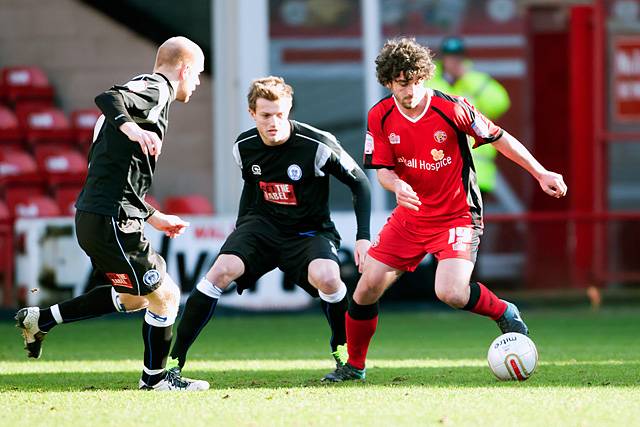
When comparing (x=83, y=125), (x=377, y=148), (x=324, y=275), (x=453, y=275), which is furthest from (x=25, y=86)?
(x=453, y=275)

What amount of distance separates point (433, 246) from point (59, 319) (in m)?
2.01

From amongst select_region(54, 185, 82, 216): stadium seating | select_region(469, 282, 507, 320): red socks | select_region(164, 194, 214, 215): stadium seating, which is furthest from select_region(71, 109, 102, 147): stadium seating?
select_region(469, 282, 507, 320): red socks

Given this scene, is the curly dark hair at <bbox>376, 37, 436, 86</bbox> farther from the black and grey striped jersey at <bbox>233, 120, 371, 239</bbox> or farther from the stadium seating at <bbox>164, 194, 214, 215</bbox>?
the stadium seating at <bbox>164, 194, 214, 215</bbox>

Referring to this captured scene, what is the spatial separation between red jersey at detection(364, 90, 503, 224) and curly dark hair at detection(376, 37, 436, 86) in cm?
26

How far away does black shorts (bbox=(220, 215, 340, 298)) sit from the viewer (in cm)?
658

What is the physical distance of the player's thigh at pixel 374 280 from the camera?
20.7 ft

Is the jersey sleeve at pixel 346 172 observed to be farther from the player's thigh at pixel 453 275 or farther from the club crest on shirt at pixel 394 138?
the player's thigh at pixel 453 275

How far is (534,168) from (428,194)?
60 centimetres

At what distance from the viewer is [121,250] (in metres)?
5.84

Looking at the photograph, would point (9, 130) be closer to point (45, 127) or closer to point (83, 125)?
point (45, 127)

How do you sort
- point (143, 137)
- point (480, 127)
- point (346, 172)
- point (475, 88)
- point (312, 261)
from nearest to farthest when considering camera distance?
1. point (143, 137)
2. point (480, 127)
3. point (312, 261)
4. point (346, 172)
5. point (475, 88)

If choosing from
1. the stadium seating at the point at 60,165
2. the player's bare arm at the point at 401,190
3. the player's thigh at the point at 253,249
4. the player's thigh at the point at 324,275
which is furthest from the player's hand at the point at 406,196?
the stadium seating at the point at 60,165

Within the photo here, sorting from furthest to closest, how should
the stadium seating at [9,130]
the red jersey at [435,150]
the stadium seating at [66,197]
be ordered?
the stadium seating at [9,130], the stadium seating at [66,197], the red jersey at [435,150]

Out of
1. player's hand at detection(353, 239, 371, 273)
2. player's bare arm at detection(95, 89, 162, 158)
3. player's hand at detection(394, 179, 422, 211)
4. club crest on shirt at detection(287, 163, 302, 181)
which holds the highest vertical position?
player's bare arm at detection(95, 89, 162, 158)
